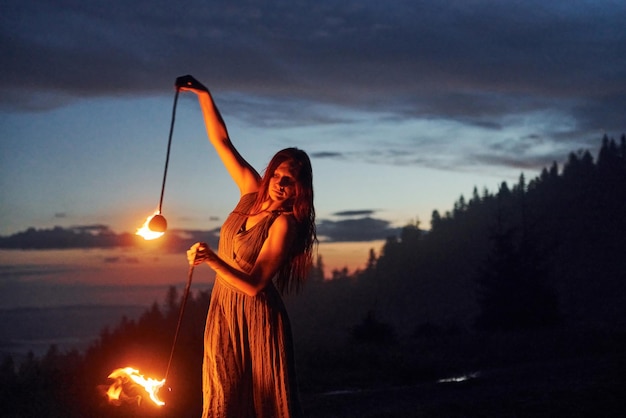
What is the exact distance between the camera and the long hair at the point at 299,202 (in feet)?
19.4

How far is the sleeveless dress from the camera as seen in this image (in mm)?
5836

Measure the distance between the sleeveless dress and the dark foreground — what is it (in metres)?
5.99

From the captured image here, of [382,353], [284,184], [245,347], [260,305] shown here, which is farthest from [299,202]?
[382,353]

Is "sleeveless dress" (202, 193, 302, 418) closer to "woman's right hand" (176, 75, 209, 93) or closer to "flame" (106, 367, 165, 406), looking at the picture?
"flame" (106, 367, 165, 406)

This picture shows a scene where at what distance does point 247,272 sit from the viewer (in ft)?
19.0

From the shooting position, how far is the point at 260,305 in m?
5.88

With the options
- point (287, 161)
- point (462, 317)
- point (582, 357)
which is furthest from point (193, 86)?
point (462, 317)

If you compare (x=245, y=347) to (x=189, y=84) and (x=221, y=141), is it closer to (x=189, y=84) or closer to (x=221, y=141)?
(x=221, y=141)

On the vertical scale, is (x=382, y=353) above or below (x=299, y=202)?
below

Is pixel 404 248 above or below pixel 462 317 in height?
above

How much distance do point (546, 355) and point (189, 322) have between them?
8.08 metres

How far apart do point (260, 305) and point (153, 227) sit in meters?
0.83

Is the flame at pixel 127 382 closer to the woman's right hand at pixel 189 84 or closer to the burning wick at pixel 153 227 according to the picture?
the burning wick at pixel 153 227

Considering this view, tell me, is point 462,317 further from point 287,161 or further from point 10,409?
point 287,161
